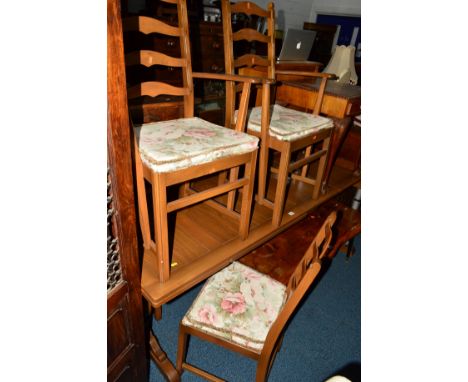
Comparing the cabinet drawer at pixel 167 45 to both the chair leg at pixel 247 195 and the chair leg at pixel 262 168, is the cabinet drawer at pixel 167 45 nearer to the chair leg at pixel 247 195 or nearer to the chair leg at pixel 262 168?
the chair leg at pixel 262 168

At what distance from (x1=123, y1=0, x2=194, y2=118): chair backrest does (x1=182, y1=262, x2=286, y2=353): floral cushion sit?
796 millimetres

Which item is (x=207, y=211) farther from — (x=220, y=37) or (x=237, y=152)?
(x=220, y=37)

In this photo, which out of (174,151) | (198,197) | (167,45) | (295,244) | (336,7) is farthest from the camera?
(336,7)

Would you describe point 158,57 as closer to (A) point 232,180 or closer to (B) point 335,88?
(A) point 232,180

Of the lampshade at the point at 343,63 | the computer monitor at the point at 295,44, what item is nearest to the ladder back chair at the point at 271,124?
the computer monitor at the point at 295,44

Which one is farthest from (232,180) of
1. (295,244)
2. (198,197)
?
(295,244)

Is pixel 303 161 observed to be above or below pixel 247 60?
below

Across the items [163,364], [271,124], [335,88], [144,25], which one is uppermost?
[144,25]

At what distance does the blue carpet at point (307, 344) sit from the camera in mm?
1408

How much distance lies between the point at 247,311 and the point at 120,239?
590 mm

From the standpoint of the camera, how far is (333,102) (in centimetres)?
189

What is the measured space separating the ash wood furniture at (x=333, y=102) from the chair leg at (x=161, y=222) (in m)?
1.28

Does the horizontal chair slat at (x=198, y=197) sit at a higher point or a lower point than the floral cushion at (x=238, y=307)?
higher

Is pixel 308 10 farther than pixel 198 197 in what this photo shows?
Yes
